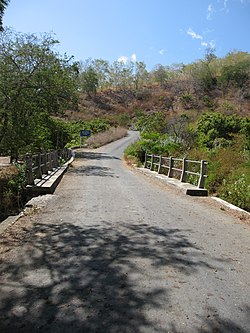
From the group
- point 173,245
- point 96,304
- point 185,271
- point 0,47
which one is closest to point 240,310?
point 185,271

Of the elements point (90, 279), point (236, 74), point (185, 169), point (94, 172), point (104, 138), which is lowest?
point (94, 172)

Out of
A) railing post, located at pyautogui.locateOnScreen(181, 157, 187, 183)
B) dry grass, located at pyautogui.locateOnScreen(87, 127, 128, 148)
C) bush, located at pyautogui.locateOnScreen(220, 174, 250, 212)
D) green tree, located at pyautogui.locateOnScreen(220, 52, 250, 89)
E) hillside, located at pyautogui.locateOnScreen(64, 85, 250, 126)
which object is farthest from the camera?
green tree, located at pyautogui.locateOnScreen(220, 52, 250, 89)

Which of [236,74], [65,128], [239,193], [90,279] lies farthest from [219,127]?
[236,74]

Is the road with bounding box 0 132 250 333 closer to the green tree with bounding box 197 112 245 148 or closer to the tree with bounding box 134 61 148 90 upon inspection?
the green tree with bounding box 197 112 245 148

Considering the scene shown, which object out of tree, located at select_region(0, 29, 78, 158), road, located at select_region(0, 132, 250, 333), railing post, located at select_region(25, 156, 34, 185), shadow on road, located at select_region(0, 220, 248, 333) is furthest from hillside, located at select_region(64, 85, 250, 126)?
shadow on road, located at select_region(0, 220, 248, 333)

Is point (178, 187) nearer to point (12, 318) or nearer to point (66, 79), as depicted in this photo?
point (12, 318)

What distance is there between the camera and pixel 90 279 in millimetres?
3977

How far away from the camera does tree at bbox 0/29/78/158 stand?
16.2 meters

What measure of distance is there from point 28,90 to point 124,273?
1557 cm

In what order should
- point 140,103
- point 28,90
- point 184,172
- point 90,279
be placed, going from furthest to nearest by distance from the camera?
point 140,103 < point 28,90 < point 184,172 < point 90,279

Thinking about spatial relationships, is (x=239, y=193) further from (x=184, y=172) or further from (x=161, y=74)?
(x=161, y=74)

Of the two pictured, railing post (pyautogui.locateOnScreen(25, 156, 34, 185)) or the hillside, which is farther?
the hillside

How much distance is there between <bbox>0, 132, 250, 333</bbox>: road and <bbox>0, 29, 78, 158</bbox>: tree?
31.9ft

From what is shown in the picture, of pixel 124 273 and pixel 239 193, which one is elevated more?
pixel 239 193
